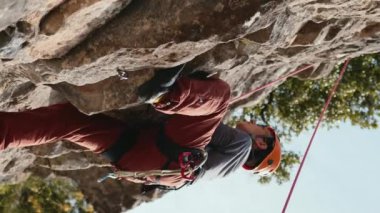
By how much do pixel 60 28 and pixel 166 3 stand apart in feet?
3.14

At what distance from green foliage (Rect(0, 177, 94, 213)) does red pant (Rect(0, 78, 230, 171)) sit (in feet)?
28.6

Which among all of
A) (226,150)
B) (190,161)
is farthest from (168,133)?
(226,150)

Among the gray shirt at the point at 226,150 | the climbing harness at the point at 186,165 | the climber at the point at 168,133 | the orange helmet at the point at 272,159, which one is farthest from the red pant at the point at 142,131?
the orange helmet at the point at 272,159

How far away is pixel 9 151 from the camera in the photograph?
7289 millimetres

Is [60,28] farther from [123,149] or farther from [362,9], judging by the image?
[362,9]

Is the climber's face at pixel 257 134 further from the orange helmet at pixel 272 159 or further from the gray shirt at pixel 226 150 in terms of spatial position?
the gray shirt at pixel 226 150

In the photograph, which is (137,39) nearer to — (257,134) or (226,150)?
(226,150)

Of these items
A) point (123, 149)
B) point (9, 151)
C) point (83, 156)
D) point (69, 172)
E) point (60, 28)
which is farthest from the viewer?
point (69, 172)

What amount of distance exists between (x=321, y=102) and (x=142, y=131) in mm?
9697

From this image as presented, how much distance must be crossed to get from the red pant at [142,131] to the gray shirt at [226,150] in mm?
561

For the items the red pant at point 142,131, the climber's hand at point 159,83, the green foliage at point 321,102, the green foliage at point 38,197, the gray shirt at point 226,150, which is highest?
the climber's hand at point 159,83

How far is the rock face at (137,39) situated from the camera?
405 centimetres

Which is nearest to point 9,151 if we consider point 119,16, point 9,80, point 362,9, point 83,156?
point 83,156

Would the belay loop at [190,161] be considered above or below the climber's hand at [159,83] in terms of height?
below
